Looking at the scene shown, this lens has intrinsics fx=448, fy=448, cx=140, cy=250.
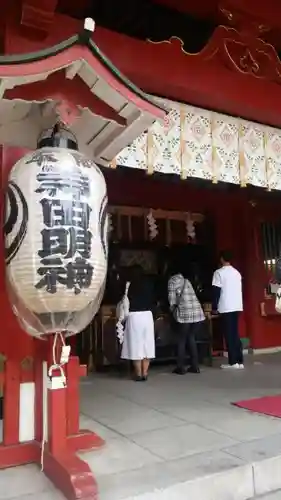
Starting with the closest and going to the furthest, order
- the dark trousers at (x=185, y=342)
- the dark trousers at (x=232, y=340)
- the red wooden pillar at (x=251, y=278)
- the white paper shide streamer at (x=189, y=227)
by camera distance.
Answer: the dark trousers at (x=185, y=342) < the dark trousers at (x=232, y=340) < the white paper shide streamer at (x=189, y=227) < the red wooden pillar at (x=251, y=278)

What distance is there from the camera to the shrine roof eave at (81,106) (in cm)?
264

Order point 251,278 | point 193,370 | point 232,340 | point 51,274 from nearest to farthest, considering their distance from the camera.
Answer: point 51,274, point 193,370, point 232,340, point 251,278

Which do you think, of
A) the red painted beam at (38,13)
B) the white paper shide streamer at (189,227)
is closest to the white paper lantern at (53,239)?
the red painted beam at (38,13)

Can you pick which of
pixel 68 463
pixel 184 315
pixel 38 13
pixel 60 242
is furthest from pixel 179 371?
pixel 38 13

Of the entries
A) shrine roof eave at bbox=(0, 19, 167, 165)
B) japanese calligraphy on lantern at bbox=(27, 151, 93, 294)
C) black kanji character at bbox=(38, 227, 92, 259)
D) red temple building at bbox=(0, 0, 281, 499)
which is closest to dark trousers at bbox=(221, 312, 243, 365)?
red temple building at bbox=(0, 0, 281, 499)

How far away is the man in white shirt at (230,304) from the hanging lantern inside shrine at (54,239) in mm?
4863

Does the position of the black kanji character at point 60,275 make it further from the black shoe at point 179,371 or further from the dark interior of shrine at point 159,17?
the black shoe at point 179,371

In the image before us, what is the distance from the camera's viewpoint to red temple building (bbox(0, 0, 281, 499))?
2.91 meters

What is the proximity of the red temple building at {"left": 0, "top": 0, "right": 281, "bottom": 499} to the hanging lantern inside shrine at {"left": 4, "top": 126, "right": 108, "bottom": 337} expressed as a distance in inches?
17.7

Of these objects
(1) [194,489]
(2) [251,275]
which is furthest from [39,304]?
(2) [251,275]

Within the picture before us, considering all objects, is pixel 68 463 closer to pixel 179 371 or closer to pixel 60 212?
pixel 60 212

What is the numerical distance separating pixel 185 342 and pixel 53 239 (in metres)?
4.81

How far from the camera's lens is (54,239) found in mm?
2682

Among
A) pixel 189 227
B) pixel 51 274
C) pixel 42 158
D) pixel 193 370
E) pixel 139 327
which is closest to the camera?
pixel 51 274
